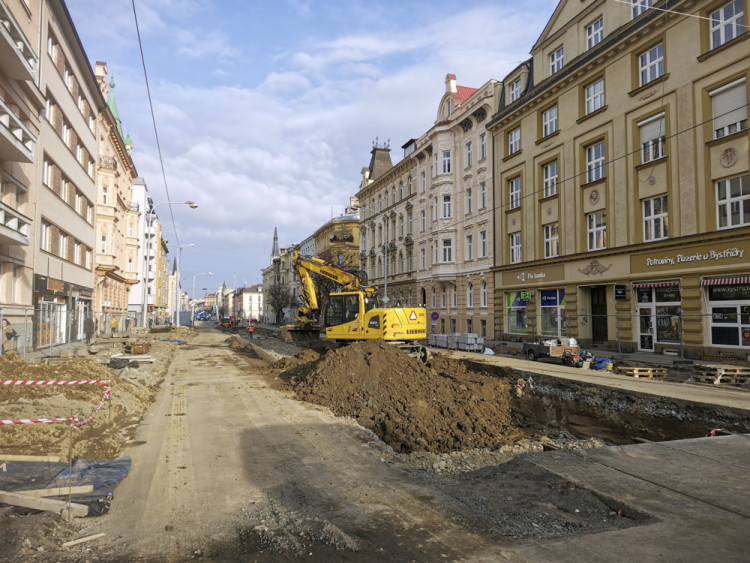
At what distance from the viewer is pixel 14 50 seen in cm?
1446

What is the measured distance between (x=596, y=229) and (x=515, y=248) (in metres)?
6.62

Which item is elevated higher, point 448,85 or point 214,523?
point 448,85

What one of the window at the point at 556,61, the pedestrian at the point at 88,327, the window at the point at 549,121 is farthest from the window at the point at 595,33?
the pedestrian at the point at 88,327

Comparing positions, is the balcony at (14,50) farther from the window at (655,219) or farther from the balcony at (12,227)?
the window at (655,219)

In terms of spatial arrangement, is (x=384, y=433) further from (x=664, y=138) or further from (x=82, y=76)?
(x=82, y=76)

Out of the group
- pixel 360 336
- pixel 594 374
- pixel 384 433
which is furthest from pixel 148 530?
pixel 594 374

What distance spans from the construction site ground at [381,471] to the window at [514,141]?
2032 centimetres

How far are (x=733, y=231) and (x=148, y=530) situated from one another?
20161mm

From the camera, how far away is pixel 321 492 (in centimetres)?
555

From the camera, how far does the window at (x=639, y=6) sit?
21188 millimetres

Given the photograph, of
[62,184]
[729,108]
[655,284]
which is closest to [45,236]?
[62,184]

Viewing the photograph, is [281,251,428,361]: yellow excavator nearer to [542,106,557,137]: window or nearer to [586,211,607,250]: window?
[586,211,607,250]: window

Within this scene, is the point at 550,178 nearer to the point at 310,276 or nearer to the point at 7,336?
the point at 310,276

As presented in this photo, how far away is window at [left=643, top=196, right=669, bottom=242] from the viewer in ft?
66.7
